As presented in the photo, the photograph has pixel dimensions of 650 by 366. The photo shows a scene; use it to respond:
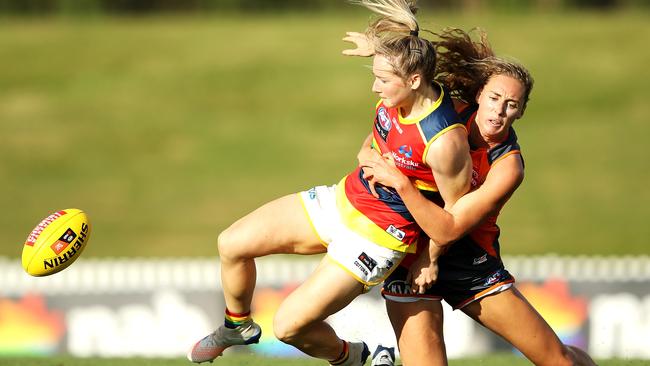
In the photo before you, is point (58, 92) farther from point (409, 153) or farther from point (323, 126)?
point (409, 153)

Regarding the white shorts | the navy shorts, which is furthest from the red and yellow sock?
the navy shorts

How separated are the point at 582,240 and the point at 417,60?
56.2 ft

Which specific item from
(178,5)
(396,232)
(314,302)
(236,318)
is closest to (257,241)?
(314,302)

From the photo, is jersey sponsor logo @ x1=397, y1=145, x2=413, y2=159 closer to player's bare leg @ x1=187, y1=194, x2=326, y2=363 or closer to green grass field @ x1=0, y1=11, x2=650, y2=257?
player's bare leg @ x1=187, y1=194, x2=326, y2=363

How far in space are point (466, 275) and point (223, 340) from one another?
4.94 ft

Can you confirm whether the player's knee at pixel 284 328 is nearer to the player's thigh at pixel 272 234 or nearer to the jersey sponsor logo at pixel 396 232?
the player's thigh at pixel 272 234

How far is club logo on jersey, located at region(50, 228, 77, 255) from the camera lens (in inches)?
241

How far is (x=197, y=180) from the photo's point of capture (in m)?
24.5

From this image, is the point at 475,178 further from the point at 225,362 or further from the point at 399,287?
the point at 225,362

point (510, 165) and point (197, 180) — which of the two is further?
point (197, 180)

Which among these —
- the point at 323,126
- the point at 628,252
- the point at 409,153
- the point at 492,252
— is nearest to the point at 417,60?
the point at 409,153

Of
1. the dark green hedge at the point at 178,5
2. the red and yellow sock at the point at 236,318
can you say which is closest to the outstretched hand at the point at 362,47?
the red and yellow sock at the point at 236,318

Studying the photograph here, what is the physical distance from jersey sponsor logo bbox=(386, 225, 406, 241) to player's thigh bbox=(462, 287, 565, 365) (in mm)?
588

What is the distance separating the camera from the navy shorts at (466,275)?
18.8 ft
